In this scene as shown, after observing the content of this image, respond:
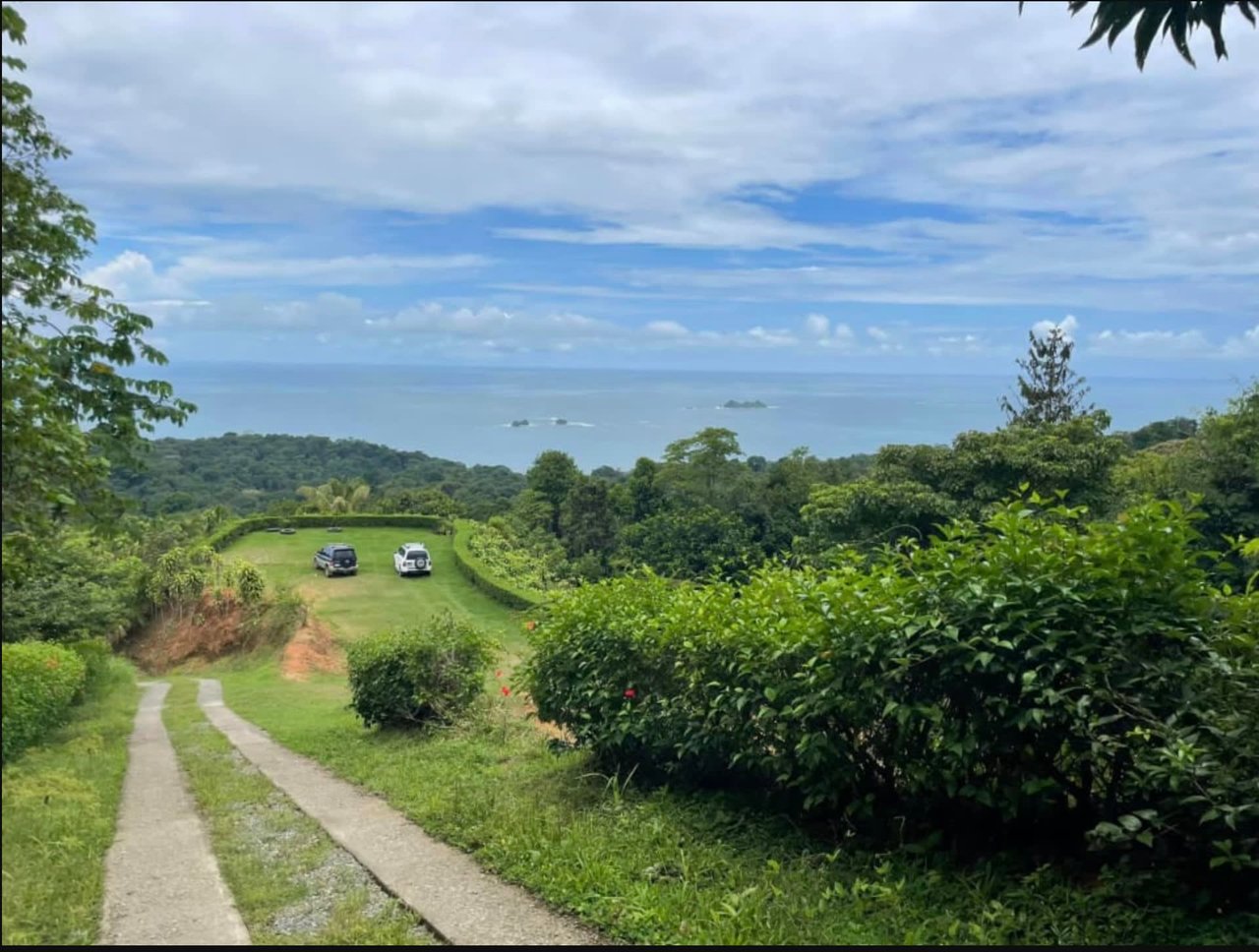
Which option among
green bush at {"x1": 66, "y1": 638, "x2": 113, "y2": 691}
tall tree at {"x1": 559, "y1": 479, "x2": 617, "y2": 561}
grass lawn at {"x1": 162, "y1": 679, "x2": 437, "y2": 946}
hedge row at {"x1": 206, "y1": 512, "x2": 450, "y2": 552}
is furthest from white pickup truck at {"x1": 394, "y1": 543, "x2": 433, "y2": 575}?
grass lawn at {"x1": 162, "y1": 679, "x2": 437, "y2": 946}

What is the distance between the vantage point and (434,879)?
14.1 ft

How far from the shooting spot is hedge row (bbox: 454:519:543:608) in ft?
84.6

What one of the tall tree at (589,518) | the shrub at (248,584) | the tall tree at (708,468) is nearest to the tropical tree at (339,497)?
the tall tree at (589,518)

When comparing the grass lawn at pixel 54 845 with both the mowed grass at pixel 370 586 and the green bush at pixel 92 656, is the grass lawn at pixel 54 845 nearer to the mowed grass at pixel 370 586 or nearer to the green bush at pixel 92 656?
the green bush at pixel 92 656

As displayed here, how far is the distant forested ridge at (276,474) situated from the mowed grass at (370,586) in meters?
1.97

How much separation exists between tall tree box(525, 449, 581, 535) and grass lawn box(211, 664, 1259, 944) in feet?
127

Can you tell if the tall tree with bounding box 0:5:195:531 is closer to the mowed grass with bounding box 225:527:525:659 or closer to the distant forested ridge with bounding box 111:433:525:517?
Result: the distant forested ridge with bounding box 111:433:525:517

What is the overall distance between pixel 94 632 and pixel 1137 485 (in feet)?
92.8

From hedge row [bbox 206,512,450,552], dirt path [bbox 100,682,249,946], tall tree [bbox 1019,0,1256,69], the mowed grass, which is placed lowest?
the mowed grass

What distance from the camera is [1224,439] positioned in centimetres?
2345

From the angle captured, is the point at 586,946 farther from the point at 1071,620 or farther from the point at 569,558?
the point at 569,558

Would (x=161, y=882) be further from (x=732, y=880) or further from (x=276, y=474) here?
(x=276, y=474)

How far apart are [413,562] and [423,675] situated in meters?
21.8

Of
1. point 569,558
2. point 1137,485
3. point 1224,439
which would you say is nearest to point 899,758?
point 1224,439
